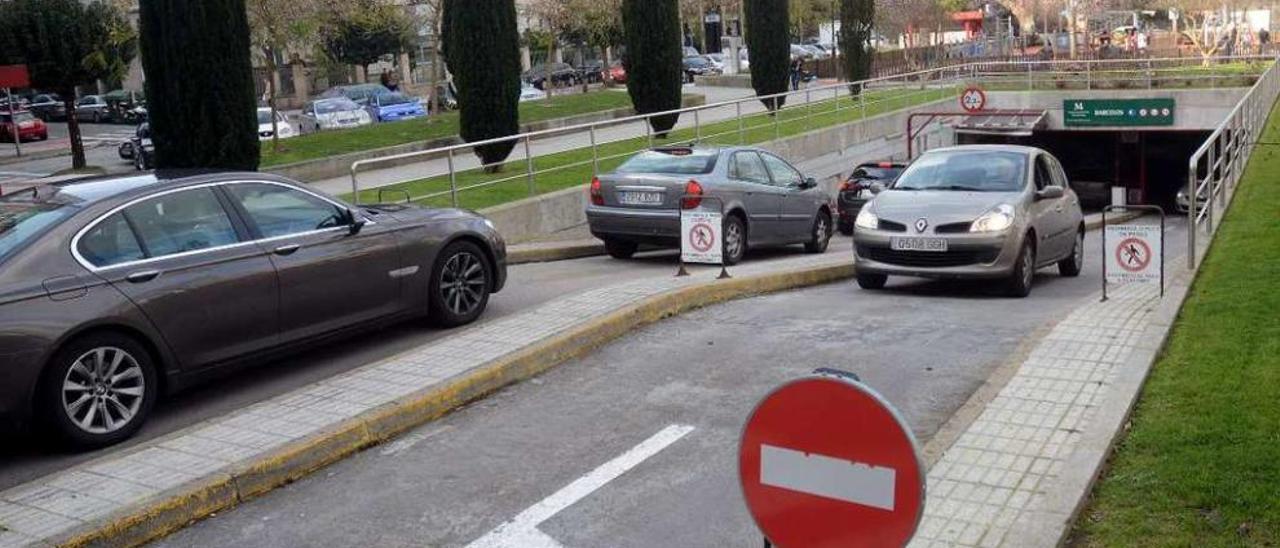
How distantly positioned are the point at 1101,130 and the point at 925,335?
32862mm

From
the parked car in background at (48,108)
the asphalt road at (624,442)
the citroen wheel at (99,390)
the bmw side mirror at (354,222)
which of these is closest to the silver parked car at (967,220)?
the asphalt road at (624,442)

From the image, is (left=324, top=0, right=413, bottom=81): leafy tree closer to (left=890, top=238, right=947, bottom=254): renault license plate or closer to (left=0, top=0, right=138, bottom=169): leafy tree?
(left=0, top=0, right=138, bottom=169): leafy tree

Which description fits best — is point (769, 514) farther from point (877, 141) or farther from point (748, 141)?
point (877, 141)

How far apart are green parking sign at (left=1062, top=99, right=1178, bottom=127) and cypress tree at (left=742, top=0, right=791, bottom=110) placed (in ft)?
32.4

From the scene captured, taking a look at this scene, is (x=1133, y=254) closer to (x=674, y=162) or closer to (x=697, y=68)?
(x=674, y=162)

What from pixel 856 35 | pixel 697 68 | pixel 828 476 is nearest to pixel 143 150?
pixel 856 35

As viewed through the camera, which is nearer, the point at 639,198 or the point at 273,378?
the point at 273,378

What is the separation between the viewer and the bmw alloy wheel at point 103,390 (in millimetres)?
6684

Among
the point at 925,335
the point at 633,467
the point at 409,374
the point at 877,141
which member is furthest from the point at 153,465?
the point at 877,141

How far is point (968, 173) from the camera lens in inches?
525

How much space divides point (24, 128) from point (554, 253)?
39.0 m

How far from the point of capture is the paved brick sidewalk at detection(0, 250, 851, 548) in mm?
5715

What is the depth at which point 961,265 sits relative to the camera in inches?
484

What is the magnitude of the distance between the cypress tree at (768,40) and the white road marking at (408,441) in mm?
28116
